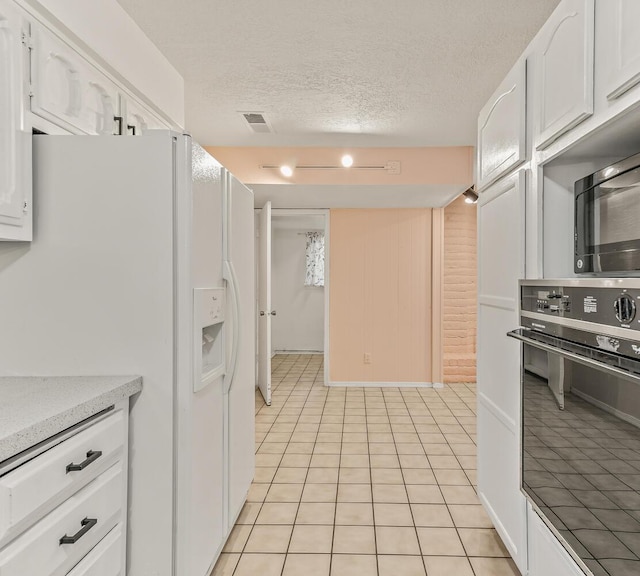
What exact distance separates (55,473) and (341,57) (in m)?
2.27

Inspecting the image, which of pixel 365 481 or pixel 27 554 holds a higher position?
pixel 27 554

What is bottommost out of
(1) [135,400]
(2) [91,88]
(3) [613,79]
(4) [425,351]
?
(4) [425,351]

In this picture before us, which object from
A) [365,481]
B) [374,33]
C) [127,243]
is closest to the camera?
[127,243]

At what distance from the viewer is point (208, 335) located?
169cm

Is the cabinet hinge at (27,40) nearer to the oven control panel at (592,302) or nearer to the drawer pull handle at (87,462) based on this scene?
the drawer pull handle at (87,462)

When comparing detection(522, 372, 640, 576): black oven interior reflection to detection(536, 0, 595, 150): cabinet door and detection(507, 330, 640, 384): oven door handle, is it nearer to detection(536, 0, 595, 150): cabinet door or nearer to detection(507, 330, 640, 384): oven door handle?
detection(507, 330, 640, 384): oven door handle

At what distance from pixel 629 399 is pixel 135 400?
4.42 feet

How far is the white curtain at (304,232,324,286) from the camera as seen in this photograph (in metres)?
7.11

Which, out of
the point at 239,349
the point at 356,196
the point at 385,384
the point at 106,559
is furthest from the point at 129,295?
the point at 385,384

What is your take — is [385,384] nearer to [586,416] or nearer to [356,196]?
[356,196]

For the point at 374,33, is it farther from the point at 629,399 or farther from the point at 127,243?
the point at 629,399

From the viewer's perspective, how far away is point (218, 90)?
9.06ft

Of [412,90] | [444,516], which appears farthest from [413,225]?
[444,516]

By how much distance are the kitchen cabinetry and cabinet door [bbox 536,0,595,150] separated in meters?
1.55
